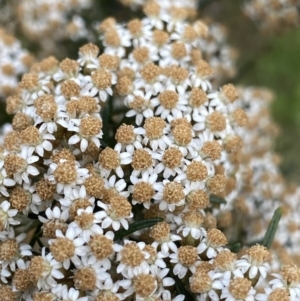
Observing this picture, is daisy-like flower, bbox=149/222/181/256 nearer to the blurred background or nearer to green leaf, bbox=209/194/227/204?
green leaf, bbox=209/194/227/204

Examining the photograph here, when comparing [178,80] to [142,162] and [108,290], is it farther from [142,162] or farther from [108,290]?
[108,290]

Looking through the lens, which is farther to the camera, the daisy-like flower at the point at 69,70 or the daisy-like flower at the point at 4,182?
the daisy-like flower at the point at 69,70

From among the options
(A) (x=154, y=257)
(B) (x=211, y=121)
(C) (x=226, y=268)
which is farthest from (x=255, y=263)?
(B) (x=211, y=121)

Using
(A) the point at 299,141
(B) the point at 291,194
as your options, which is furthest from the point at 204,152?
(A) the point at 299,141

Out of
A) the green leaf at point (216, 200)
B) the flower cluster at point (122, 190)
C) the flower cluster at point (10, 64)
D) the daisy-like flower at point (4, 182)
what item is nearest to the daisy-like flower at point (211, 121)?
the flower cluster at point (122, 190)

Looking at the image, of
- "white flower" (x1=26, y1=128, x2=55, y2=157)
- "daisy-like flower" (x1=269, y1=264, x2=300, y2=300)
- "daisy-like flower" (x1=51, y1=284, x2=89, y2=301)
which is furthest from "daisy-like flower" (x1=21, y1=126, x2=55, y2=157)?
"daisy-like flower" (x1=269, y1=264, x2=300, y2=300)

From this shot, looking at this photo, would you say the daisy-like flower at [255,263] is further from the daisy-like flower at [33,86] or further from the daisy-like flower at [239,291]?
the daisy-like flower at [33,86]
